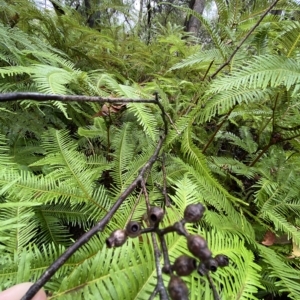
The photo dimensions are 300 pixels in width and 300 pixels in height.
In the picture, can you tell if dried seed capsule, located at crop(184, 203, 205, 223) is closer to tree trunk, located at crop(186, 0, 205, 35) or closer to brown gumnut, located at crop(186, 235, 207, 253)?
brown gumnut, located at crop(186, 235, 207, 253)

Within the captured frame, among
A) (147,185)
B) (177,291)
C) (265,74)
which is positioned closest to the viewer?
(177,291)

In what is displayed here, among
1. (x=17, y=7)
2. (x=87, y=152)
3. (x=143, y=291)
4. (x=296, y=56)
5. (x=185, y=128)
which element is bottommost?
(x=87, y=152)

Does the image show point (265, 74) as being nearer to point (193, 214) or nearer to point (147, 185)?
point (147, 185)

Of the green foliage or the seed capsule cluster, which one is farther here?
the green foliage

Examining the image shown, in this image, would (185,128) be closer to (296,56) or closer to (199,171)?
(199,171)

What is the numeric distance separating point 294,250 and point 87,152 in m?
1.00

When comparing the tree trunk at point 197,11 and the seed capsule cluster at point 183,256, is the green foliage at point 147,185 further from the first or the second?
the tree trunk at point 197,11

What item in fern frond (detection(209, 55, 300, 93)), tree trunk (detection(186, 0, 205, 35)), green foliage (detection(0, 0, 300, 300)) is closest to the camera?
green foliage (detection(0, 0, 300, 300))

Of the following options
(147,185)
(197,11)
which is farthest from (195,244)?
(197,11)

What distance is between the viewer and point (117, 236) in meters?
0.30

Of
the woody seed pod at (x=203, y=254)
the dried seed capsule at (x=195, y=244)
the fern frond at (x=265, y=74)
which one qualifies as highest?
the fern frond at (x=265, y=74)

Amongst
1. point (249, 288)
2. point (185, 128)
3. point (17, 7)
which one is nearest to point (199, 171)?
point (185, 128)

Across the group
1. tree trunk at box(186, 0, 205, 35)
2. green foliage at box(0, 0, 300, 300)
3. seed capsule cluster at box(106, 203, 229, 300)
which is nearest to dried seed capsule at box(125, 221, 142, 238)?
seed capsule cluster at box(106, 203, 229, 300)

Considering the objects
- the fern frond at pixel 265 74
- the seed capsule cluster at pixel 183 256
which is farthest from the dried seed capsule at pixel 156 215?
the fern frond at pixel 265 74
